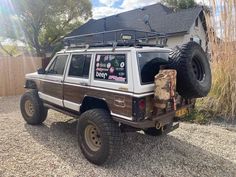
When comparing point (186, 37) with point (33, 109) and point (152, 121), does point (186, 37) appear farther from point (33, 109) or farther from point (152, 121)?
point (152, 121)

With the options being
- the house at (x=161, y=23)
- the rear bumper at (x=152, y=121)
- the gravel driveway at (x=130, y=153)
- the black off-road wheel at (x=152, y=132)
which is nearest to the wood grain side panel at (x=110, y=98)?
the rear bumper at (x=152, y=121)

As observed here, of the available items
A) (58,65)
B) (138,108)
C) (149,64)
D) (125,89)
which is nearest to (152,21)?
(58,65)

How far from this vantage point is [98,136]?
3.75 m

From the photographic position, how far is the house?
15445 mm

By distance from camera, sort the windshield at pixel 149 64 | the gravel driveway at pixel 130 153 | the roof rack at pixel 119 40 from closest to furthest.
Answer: the windshield at pixel 149 64 < the gravel driveway at pixel 130 153 < the roof rack at pixel 119 40

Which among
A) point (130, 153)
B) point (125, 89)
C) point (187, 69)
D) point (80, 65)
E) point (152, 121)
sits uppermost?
point (80, 65)

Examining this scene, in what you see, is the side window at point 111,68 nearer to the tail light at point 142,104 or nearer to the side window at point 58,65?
the tail light at point 142,104

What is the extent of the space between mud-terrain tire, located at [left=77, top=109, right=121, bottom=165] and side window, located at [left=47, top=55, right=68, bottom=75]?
1.44 meters

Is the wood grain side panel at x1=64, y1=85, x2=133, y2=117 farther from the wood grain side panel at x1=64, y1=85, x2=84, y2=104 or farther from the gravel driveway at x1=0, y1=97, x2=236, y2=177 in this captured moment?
the gravel driveway at x1=0, y1=97, x2=236, y2=177

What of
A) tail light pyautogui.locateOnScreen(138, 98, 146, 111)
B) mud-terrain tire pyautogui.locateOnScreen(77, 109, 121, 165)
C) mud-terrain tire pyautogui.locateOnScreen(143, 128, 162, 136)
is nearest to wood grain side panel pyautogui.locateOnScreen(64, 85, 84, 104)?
mud-terrain tire pyautogui.locateOnScreen(77, 109, 121, 165)

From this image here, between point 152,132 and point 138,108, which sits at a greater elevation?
point 138,108

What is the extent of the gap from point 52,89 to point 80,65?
3.55 ft

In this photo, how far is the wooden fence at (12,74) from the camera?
33.2 ft

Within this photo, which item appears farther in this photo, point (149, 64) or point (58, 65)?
point (58, 65)
